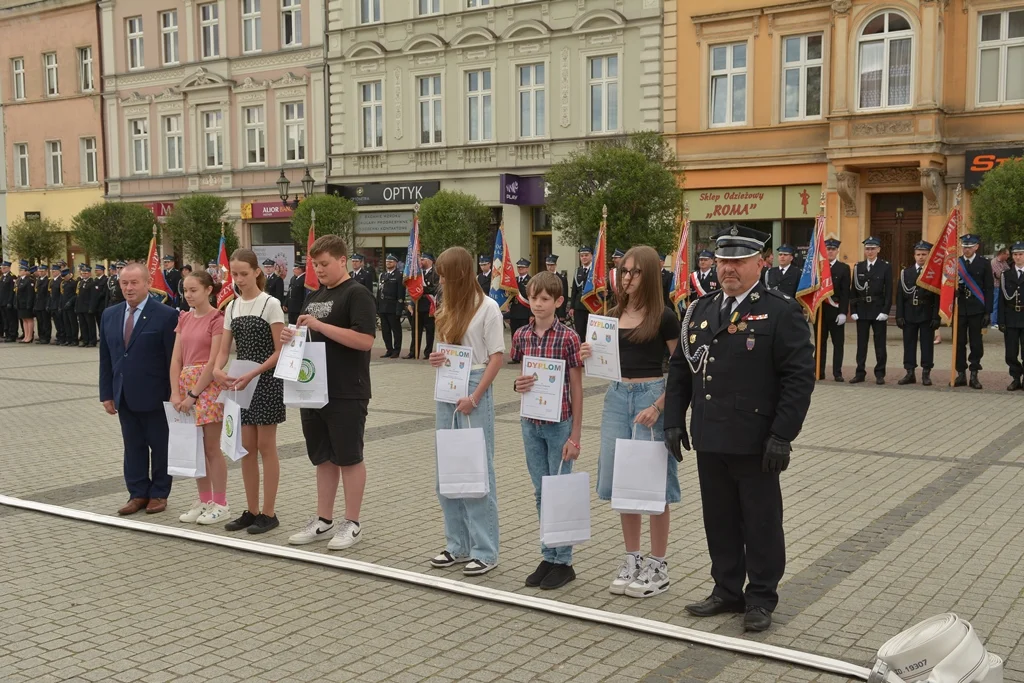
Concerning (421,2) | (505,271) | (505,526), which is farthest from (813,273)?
(421,2)

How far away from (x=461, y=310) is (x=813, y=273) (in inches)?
423

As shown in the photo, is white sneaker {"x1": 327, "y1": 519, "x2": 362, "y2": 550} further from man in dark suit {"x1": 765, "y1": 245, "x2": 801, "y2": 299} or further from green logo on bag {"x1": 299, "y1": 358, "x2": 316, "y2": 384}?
man in dark suit {"x1": 765, "y1": 245, "x2": 801, "y2": 299}

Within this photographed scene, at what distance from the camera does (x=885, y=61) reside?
2362 cm

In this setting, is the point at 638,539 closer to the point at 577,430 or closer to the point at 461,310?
the point at 577,430

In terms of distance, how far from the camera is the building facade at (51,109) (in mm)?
39688

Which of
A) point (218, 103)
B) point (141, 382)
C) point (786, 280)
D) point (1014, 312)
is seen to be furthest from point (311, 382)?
point (218, 103)

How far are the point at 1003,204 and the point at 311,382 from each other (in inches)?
674

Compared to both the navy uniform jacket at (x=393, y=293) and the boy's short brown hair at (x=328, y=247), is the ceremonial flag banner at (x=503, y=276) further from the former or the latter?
the boy's short brown hair at (x=328, y=247)

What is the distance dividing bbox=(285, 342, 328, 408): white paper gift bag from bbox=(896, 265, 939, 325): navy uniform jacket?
11.2 m

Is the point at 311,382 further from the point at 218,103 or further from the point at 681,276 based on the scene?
the point at 218,103

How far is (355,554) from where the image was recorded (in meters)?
6.45

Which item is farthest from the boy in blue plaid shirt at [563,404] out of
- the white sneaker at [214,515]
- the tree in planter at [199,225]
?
the tree in planter at [199,225]

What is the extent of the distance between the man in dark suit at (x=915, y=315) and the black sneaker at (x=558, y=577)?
10.5 meters

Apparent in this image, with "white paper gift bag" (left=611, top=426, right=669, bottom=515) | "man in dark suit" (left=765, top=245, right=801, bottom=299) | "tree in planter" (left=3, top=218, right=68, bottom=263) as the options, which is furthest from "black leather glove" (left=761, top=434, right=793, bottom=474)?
"tree in planter" (left=3, top=218, right=68, bottom=263)
